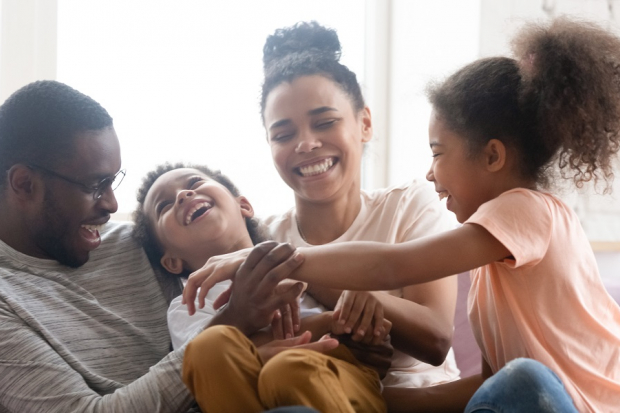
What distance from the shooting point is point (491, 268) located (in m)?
1.44

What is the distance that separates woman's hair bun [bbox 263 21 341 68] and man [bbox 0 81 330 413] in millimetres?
530

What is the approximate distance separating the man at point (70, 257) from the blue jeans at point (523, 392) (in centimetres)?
48

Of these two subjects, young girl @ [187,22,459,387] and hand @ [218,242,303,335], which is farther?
young girl @ [187,22,459,387]

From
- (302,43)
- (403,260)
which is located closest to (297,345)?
(403,260)

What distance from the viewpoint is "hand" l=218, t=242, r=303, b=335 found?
1.42 meters

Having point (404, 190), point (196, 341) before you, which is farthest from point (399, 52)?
point (196, 341)

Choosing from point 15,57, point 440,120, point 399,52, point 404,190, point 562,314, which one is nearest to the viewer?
point 562,314

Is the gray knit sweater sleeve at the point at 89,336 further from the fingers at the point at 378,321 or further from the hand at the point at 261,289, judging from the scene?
the fingers at the point at 378,321

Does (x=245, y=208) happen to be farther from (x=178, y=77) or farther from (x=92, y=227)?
(x=178, y=77)

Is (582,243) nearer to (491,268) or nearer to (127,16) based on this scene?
(491,268)

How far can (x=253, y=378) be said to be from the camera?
1.28 m

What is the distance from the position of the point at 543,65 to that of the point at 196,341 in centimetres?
85

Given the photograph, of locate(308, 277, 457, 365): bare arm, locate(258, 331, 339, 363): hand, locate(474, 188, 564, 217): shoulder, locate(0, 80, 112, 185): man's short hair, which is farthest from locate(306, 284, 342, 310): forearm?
locate(0, 80, 112, 185): man's short hair

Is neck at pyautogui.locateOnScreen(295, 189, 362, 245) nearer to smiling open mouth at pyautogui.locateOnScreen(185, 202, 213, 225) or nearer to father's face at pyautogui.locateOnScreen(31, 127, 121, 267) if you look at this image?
smiling open mouth at pyautogui.locateOnScreen(185, 202, 213, 225)
